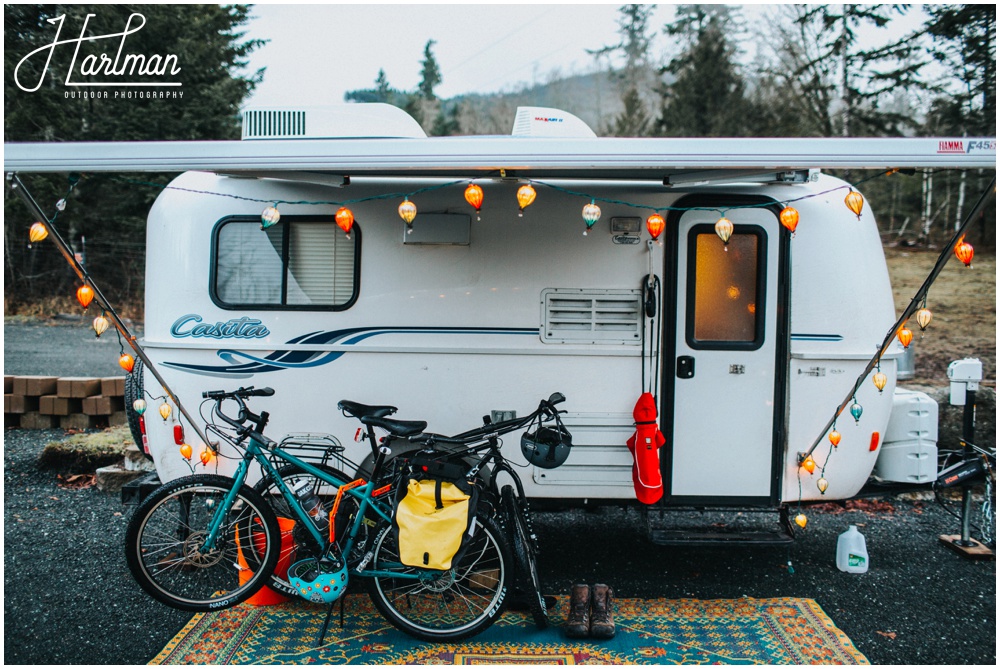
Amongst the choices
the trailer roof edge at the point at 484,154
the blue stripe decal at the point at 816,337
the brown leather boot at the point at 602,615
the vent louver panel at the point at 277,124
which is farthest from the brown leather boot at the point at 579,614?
the vent louver panel at the point at 277,124

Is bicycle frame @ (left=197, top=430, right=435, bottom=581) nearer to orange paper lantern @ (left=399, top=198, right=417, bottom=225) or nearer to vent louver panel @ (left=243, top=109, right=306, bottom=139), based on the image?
orange paper lantern @ (left=399, top=198, right=417, bottom=225)

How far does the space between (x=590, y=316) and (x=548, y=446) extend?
949 mm

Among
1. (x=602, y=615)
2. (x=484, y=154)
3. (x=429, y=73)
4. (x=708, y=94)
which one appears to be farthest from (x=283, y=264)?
(x=429, y=73)

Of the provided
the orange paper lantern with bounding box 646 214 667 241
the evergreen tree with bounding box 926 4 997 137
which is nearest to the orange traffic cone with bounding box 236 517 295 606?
the orange paper lantern with bounding box 646 214 667 241

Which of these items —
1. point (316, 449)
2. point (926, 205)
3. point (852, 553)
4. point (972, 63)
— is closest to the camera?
point (316, 449)

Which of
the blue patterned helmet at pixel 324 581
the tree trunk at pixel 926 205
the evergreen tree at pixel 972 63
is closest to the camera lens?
the blue patterned helmet at pixel 324 581

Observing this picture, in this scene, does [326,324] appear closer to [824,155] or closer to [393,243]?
[393,243]

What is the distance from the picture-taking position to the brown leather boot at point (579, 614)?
3627 mm

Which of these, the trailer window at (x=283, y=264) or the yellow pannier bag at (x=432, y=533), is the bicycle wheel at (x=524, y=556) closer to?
the yellow pannier bag at (x=432, y=533)

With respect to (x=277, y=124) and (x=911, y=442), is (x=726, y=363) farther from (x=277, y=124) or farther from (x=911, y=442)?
(x=277, y=124)

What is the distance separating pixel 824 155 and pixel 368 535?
119 inches

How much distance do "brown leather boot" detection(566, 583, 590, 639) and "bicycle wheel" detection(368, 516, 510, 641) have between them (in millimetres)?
400

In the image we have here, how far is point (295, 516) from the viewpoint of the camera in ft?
12.4

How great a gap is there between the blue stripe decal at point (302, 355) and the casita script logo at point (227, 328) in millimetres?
105
